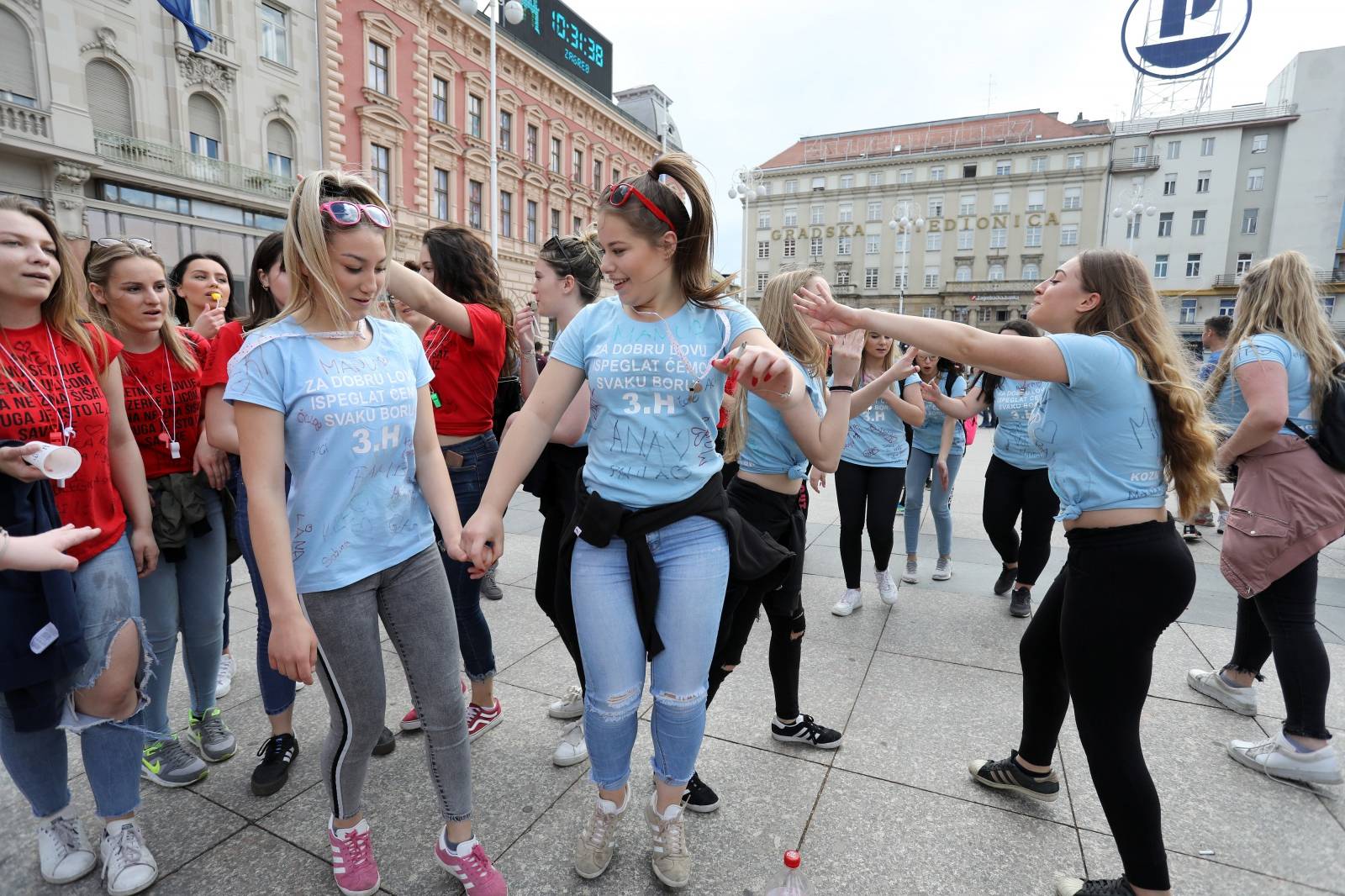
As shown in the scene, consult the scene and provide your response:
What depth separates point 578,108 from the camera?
1357 inches

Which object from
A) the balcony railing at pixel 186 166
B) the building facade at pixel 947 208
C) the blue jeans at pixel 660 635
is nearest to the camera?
the blue jeans at pixel 660 635

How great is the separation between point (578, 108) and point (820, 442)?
37.2 meters

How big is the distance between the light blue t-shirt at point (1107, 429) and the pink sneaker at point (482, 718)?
2498 mm

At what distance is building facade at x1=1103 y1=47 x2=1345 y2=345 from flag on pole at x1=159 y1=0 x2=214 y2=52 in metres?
49.9

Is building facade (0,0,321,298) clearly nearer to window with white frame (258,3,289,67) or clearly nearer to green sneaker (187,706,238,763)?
window with white frame (258,3,289,67)

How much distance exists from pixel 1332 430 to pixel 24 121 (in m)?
21.8

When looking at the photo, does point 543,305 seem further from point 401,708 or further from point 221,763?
point 221,763

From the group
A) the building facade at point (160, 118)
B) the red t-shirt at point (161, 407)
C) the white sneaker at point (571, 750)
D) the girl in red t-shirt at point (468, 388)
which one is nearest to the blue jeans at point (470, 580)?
the girl in red t-shirt at point (468, 388)

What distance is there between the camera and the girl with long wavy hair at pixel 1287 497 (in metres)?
2.66

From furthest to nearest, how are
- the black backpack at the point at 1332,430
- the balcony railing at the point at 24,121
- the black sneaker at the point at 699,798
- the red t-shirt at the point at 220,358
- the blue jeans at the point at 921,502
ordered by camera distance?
the balcony railing at the point at 24,121 < the blue jeans at the point at 921,502 < the black backpack at the point at 1332,430 < the black sneaker at the point at 699,798 < the red t-shirt at the point at 220,358

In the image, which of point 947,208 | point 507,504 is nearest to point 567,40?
point 947,208

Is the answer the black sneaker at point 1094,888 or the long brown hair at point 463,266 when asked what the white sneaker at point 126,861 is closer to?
the long brown hair at point 463,266

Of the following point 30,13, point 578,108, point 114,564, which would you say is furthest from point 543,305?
point 578,108

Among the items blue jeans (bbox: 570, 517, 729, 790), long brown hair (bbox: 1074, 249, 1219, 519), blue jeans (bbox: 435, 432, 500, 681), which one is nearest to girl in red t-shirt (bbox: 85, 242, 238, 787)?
blue jeans (bbox: 435, 432, 500, 681)
